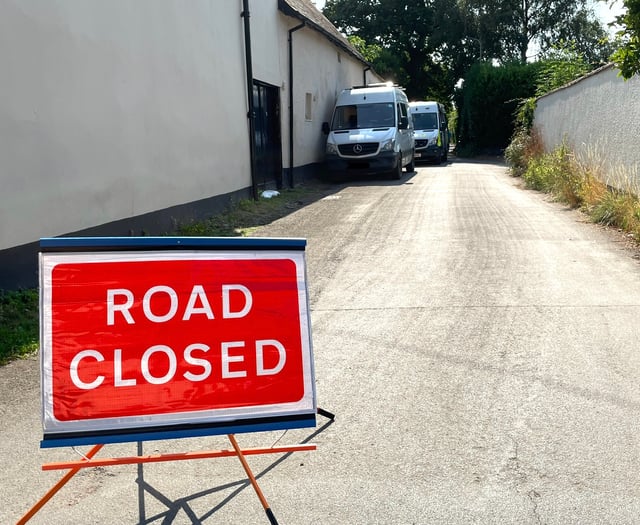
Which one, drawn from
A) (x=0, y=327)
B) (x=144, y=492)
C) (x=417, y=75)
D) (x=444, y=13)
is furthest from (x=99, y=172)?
(x=417, y=75)

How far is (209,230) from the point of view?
10922mm

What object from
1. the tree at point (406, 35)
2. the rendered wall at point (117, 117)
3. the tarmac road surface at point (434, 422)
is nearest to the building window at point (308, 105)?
the rendered wall at point (117, 117)

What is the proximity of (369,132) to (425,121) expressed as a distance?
13.2m

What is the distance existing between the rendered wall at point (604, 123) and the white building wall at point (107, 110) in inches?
245

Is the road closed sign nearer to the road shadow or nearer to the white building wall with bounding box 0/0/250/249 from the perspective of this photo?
the road shadow

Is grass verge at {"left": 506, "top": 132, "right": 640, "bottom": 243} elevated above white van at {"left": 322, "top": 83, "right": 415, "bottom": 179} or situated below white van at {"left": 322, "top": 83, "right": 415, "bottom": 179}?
below

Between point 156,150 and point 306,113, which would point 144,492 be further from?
point 306,113

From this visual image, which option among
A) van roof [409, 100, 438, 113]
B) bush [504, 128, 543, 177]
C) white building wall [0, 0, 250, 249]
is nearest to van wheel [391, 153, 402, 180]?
bush [504, 128, 543, 177]

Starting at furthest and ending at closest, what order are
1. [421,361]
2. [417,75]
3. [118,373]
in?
[417,75], [421,361], [118,373]

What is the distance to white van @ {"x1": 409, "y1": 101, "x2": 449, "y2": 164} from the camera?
30172 millimetres

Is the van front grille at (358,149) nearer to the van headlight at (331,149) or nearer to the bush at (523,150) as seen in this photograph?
the van headlight at (331,149)

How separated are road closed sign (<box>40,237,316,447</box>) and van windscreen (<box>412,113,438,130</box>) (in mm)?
29210

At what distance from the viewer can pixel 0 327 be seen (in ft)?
19.5

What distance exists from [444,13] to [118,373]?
153 ft
